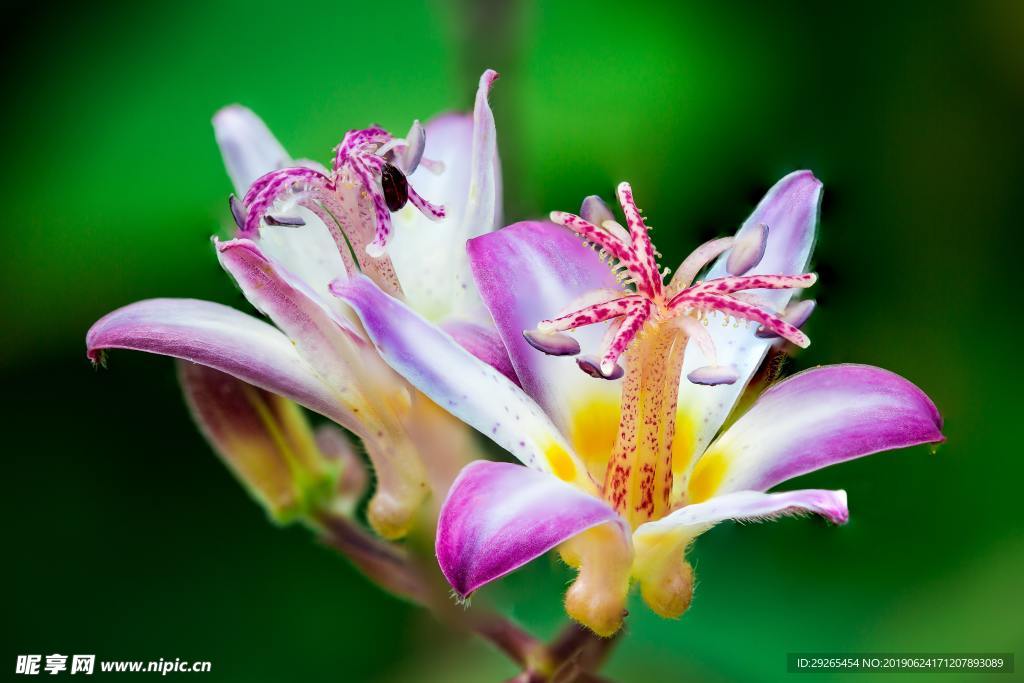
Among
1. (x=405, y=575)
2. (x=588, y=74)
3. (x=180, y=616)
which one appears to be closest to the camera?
(x=405, y=575)

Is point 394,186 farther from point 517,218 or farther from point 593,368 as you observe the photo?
point 517,218

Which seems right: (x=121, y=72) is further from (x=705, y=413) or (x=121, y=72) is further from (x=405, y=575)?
(x=705, y=413)

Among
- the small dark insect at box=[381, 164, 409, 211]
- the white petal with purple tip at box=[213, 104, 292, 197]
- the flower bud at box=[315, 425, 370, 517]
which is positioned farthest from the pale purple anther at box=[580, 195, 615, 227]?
the flower bud at box=[315, 425, 370, 517]

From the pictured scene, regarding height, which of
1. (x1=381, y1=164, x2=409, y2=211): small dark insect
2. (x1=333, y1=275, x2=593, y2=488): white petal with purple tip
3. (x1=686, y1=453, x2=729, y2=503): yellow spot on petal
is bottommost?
(x1=686, y1=453, x2=729, y2=503): yellow spot on petal

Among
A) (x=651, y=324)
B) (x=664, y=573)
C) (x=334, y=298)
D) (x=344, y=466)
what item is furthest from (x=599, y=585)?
(x=344, y=466)

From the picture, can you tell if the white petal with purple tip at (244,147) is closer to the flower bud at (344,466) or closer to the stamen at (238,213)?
the stamen at (238,213)

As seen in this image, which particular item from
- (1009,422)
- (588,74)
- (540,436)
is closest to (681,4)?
(588,74)

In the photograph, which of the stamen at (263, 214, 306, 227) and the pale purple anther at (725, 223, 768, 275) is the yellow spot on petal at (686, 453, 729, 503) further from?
the stamen at (263, 214, 306, 227)
